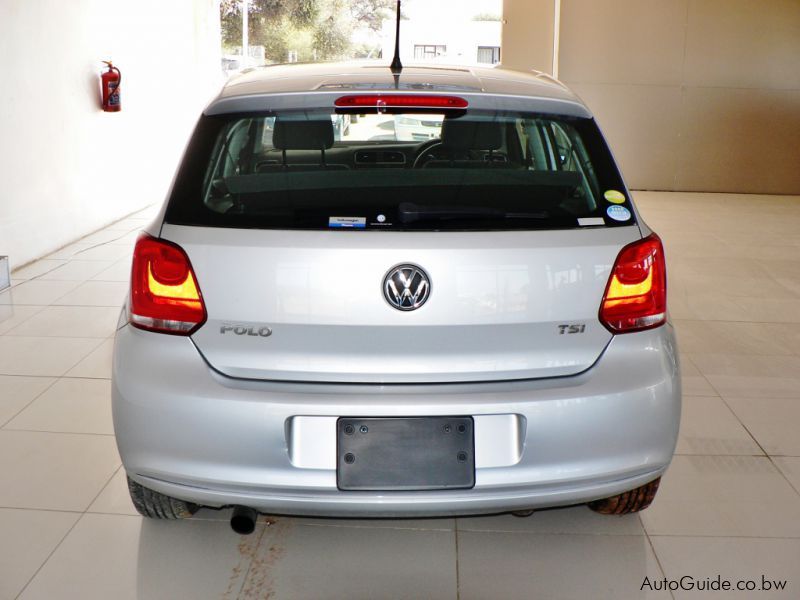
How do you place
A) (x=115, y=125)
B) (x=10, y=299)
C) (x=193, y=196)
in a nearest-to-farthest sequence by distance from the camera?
(x=193, y=196) → (x=10, y=299) → (x=115, y=125)

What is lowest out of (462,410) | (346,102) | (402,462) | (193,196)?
(402,462)

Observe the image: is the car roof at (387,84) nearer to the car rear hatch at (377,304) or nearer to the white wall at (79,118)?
the car rear hatch at (377,304)

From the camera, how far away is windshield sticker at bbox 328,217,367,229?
6.07ft

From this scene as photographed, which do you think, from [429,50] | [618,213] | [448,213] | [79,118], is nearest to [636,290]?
[618,213]

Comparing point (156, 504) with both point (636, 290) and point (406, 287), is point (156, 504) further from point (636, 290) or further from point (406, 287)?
point (636, 290)

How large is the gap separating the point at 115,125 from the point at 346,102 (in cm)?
602

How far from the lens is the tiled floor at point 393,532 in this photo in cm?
214

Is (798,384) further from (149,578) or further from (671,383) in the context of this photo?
(149,578)

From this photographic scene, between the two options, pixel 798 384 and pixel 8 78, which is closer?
pixel 798 384

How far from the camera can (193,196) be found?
1.96m

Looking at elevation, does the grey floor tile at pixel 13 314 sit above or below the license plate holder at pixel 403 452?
below

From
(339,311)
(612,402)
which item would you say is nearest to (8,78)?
(339,311)

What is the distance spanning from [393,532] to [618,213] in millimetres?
1034

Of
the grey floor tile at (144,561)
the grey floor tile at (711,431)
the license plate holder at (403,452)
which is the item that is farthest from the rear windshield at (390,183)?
the grey floor tile at (711,431)
